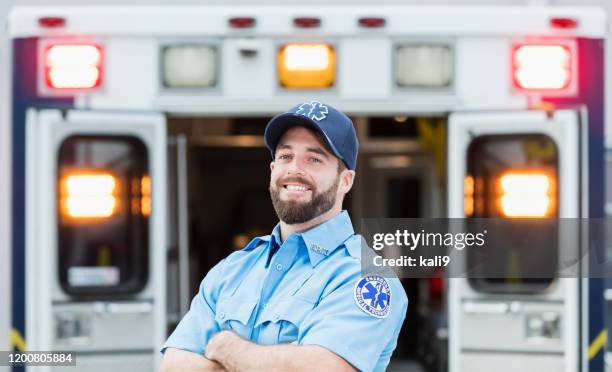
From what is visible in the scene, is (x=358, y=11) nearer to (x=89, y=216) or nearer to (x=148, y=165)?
(x=148, y=165)

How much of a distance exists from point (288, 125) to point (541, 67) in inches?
91.2

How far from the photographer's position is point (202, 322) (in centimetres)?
231

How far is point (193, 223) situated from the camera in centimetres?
685

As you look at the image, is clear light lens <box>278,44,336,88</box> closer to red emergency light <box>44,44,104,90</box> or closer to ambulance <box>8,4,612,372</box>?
ambulance <box>8,4,612,372</box>

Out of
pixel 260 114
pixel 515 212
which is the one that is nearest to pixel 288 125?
pixel 260 114

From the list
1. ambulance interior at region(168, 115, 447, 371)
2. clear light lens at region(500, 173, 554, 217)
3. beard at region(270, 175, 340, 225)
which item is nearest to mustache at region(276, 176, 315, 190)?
beard at region(270, 175, 340, 225)

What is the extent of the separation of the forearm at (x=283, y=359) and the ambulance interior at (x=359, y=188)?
4044mm

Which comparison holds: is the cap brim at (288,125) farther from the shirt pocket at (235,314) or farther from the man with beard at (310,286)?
the shirt pocket at (235,314)

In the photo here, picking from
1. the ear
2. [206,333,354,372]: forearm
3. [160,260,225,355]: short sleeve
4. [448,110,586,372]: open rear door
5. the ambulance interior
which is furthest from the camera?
the ambulance interior

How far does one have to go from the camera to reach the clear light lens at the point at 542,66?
164 inches

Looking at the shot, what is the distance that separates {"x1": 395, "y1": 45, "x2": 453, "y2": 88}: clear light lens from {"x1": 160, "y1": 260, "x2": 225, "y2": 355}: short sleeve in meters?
2.03

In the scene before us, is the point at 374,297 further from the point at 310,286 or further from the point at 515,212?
the point at 515,212

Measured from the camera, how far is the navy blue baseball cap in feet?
6.73

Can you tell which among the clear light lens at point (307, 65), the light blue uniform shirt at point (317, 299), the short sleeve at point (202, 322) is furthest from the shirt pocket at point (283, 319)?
the clear light lens at point (307, 65)
